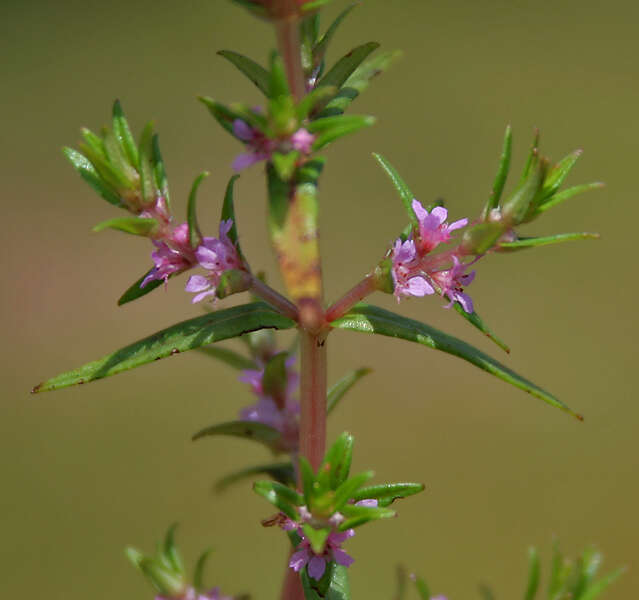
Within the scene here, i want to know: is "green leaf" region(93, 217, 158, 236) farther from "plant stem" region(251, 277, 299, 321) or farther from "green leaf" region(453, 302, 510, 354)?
"green leaf" region(453, 302, 510, 354)

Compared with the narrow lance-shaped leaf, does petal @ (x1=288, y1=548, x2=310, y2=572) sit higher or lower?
lower

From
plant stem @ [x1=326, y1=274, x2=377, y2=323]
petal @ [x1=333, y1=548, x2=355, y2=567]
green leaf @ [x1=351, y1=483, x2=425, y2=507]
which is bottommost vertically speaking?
petal @ [x1=333, y1=548, x2=355, y2=567]

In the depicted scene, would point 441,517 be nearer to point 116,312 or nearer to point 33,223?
point 116,312

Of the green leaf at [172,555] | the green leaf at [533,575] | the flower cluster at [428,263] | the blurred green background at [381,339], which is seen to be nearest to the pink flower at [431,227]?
the flower cluster at [428,263]

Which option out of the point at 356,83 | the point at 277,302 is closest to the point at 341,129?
the point at 356,83

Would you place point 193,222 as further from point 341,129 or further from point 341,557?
point 341,557

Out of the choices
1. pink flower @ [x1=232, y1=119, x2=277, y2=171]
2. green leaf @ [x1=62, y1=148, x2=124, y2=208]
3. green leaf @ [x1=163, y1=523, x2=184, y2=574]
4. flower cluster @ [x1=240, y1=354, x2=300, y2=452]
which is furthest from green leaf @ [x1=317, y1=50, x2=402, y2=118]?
green leaf @ [x1=163, y1=523, x2=184, y2=574]

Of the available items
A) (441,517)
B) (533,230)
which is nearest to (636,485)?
(441,517)
